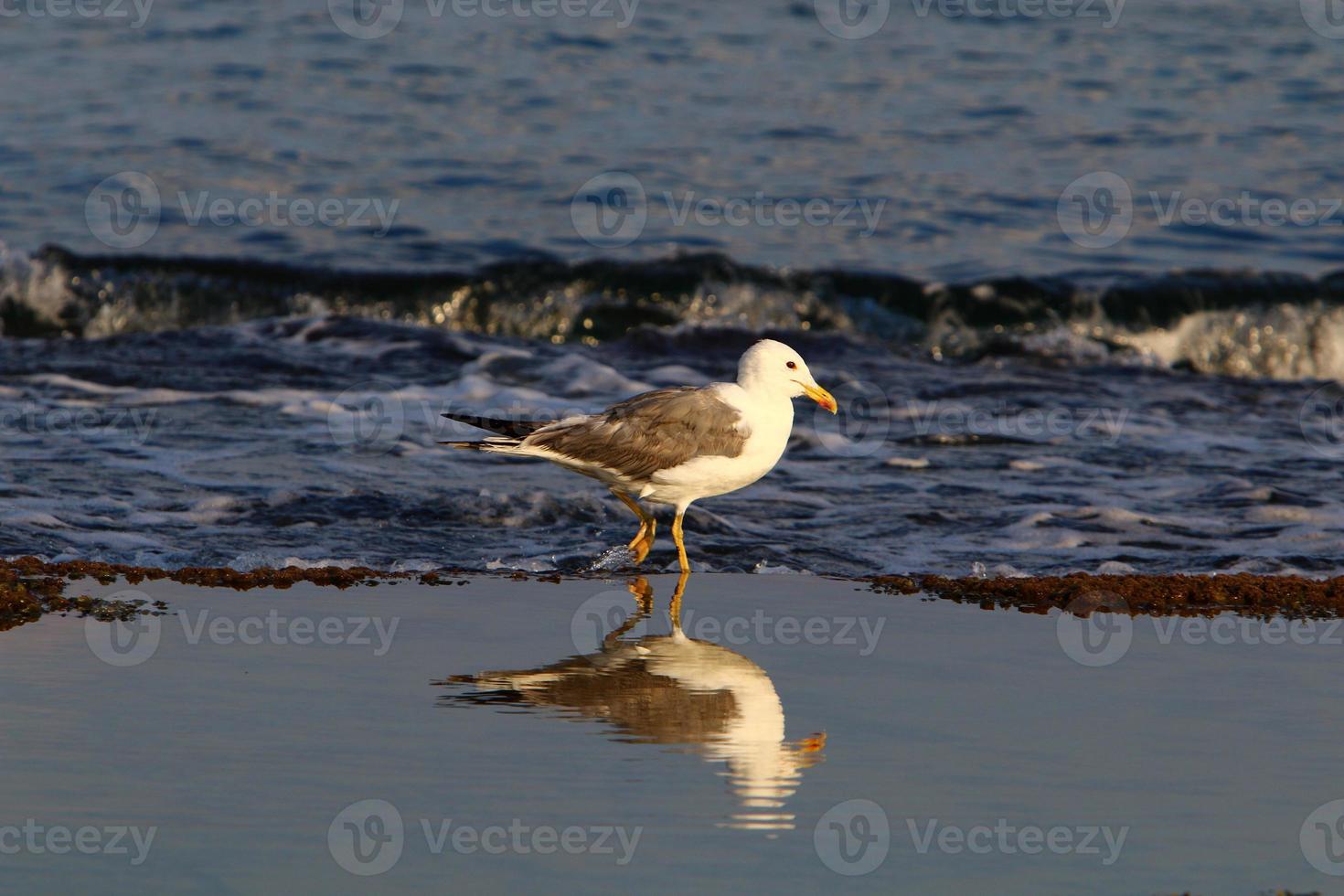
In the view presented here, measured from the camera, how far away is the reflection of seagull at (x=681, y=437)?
8.18m

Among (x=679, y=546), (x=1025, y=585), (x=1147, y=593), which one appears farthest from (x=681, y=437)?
(x=1147, y=593)

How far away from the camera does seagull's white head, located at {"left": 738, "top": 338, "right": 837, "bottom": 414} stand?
8.38 m

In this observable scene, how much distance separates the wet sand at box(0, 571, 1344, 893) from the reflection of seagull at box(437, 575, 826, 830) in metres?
0.02

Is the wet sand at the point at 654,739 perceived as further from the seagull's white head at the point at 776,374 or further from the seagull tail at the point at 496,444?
the seagull's white head at the point at 776,374

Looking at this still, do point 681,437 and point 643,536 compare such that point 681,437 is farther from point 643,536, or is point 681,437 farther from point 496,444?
point 496,444

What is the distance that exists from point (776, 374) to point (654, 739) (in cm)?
351

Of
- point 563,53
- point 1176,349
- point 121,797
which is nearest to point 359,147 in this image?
point 563,53

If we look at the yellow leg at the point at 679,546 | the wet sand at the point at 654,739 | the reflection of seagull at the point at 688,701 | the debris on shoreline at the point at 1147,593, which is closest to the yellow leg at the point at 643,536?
the yellow leg at the point at 679,546

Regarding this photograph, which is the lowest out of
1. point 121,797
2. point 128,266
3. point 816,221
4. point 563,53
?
point 121,797

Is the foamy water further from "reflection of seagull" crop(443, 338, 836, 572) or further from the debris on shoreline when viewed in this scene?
the debris on shoreline

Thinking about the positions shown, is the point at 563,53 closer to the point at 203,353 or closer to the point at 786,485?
the point at 203,353

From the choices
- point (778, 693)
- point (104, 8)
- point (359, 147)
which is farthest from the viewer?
point (104, 8)

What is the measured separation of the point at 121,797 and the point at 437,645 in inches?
79.1

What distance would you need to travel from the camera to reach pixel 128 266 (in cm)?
1730
